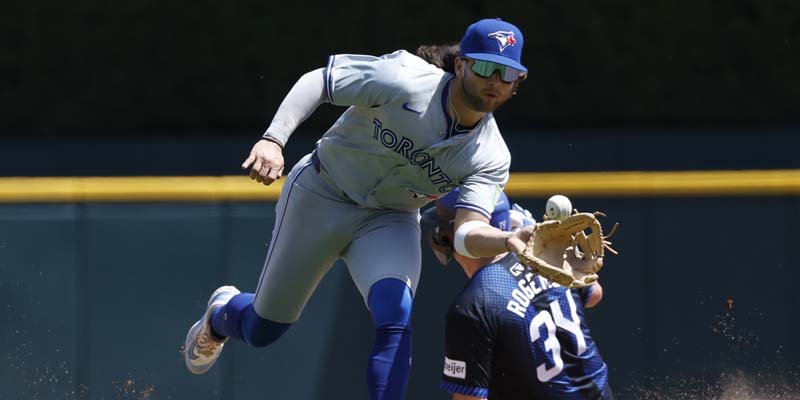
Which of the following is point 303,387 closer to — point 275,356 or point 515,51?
point 275,356

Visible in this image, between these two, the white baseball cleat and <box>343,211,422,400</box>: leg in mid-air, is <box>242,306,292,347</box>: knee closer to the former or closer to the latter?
the white baseball cleat

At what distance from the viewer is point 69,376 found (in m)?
5.10

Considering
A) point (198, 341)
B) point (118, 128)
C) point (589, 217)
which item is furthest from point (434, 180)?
point (118, 128)

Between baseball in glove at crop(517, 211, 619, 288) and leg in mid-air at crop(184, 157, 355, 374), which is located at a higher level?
baseball in glove at crop(517, 211, 619, 288)

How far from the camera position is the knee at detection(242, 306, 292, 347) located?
14.9 ft

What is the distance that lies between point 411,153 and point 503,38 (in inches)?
18.1

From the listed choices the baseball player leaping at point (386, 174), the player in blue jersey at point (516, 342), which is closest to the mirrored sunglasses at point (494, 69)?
the baseball player leaping at point (386, 174)

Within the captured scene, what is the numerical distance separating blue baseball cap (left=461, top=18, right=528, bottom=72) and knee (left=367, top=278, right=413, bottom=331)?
0.72 meters

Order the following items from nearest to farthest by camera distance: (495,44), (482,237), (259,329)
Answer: (482,237) < (495,44) < (259,329)

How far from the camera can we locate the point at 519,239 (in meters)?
3.63

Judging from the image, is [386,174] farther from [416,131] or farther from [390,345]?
[390,345]

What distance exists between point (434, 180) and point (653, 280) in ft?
4.74

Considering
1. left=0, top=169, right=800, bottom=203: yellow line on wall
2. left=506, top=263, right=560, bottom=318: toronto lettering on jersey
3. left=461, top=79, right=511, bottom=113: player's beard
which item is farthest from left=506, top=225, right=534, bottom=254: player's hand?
left=0, top=169, right=800, bottom=203: yellow line on wall

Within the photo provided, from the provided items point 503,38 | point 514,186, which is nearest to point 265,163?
point 503,38
